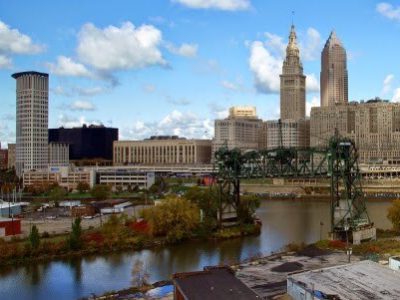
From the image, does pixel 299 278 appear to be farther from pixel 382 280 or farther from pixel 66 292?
pixel 66 292

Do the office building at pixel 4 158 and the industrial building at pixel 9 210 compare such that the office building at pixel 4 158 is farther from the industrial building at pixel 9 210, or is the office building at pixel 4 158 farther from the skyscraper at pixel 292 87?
the industrial building at pixel 9 210

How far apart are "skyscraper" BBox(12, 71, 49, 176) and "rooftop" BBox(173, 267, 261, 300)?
6183 centimetres

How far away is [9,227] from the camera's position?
2589 cm

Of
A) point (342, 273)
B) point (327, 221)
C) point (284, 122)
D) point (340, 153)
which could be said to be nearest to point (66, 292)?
point (342, 273)

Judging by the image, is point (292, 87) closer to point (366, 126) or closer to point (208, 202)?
point (366, 126)

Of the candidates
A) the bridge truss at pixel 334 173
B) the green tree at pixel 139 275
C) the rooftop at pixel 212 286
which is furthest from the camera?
the bridge truss at pixel 334 173

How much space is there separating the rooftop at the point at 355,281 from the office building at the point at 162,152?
74747mm

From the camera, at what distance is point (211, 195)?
101 ft

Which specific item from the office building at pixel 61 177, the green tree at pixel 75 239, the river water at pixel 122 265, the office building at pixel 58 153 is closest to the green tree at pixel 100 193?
the office building at pixel 61 177

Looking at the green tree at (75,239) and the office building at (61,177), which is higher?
the office building at (61,177)

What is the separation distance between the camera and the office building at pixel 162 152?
90.8 metres

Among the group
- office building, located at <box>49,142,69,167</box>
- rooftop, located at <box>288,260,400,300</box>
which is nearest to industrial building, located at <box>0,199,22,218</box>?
rooftop, located at <box>288,260,400,300</box>

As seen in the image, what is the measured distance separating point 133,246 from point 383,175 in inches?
1901

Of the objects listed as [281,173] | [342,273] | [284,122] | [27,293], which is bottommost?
[27,293]
